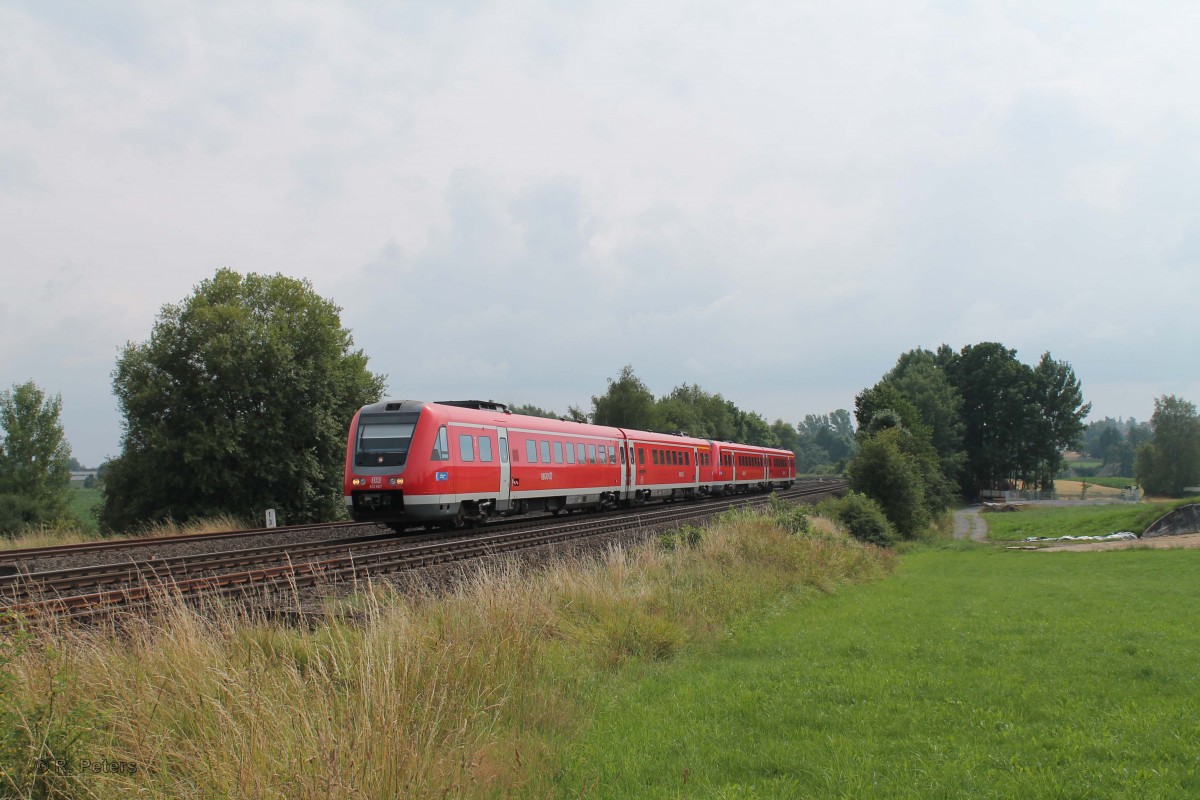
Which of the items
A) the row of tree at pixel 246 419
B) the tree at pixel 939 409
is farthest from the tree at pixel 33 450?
the tree at pixel 939 409

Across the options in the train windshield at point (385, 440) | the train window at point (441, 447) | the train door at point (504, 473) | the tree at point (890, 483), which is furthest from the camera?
the tree at point (890, 483)

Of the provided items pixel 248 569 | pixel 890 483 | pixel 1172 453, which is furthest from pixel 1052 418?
pixel 248 569

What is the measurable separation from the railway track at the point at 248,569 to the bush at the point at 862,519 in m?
11.3

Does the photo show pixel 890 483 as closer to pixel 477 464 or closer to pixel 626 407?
pixel 477 464

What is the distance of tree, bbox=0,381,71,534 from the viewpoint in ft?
165

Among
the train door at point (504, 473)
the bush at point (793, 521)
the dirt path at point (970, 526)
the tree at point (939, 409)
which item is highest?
the tree at point (939, 409)

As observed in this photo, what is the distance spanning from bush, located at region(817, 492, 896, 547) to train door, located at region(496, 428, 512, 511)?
510 inches

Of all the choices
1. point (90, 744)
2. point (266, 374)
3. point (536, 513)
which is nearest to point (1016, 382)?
point (536, 513)

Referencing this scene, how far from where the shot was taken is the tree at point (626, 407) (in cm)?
8100

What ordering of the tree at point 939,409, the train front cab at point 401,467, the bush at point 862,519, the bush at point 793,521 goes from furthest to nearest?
the tree at point 939,409
the bush at point 862,519
the bush at point 793,521
the train front cab at point 401,467

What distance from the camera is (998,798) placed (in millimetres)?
4879

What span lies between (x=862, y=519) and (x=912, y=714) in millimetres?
24241

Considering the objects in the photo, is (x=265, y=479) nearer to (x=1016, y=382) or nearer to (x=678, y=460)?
(x=678, y=460)

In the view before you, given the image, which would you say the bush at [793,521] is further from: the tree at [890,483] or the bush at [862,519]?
the tree at [890,483]
